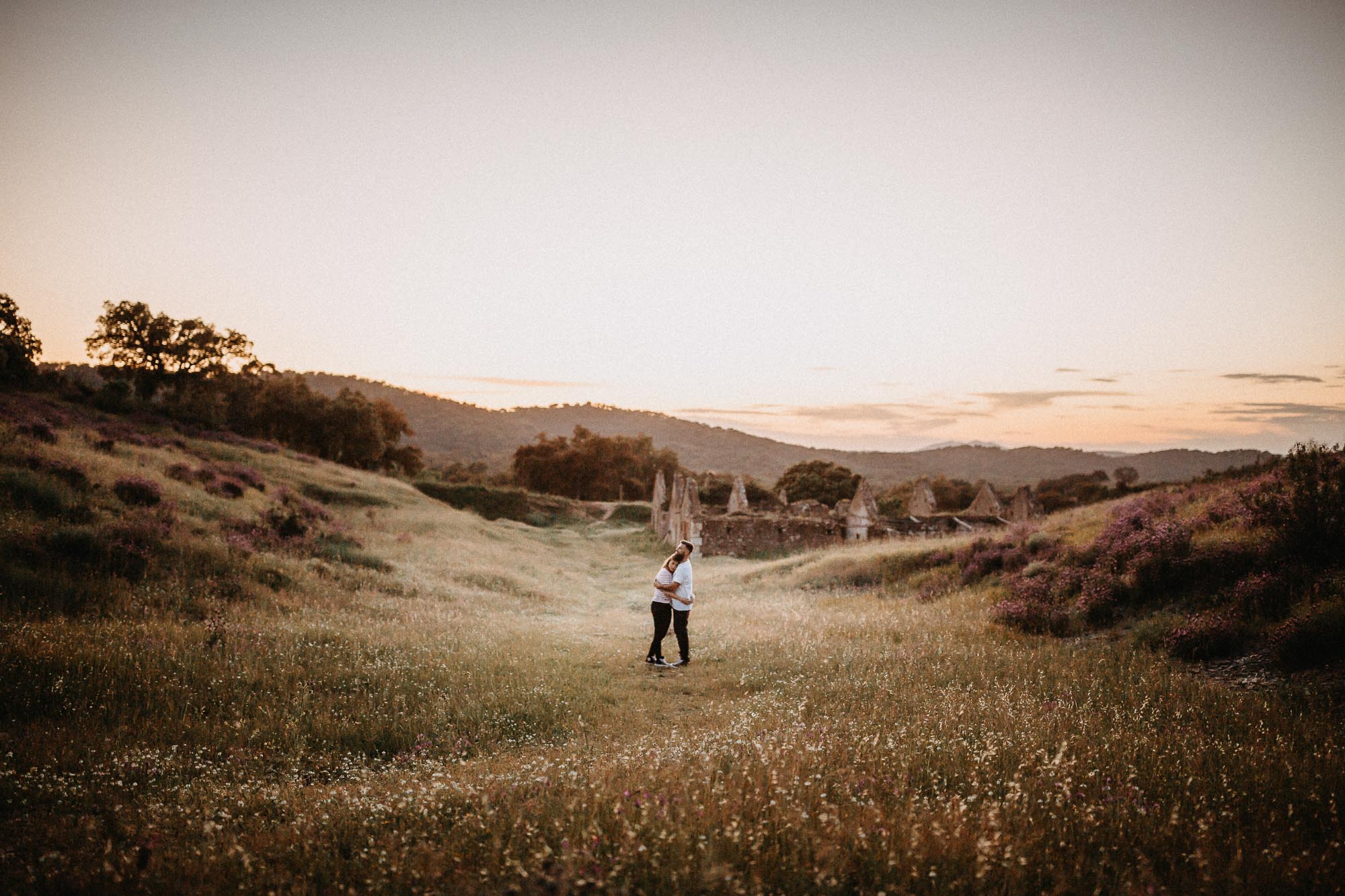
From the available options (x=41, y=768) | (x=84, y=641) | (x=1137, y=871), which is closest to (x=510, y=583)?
(x=84, y=641)


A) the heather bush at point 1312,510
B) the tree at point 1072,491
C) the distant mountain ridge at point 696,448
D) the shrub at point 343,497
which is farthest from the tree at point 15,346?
the distant mountain ridge at point 696,448

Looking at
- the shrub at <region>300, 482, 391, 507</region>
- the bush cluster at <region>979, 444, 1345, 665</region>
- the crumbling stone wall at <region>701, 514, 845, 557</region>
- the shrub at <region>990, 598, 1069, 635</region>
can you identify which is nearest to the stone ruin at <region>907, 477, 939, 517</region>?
the crumbling stone wall at <region>701, 514, 845, 557</region>

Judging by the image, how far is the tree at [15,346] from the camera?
28.1 meters

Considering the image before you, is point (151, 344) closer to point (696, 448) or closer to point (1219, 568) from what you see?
point (1219, 568)

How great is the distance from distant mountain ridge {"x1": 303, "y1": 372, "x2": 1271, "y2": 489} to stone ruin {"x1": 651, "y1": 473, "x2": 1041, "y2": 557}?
65250 millimetres

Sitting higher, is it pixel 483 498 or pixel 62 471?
pixel 62 471

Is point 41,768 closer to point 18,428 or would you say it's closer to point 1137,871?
point 1137,871

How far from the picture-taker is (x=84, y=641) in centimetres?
794

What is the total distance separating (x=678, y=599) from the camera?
11094 millimetres

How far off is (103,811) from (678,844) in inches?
172

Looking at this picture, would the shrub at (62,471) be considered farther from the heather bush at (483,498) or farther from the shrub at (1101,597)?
the heather bush at (483,498)

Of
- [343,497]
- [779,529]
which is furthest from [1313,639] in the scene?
[343,497]

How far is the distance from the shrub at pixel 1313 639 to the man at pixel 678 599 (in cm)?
800

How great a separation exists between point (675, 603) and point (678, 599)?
0.10 meters
